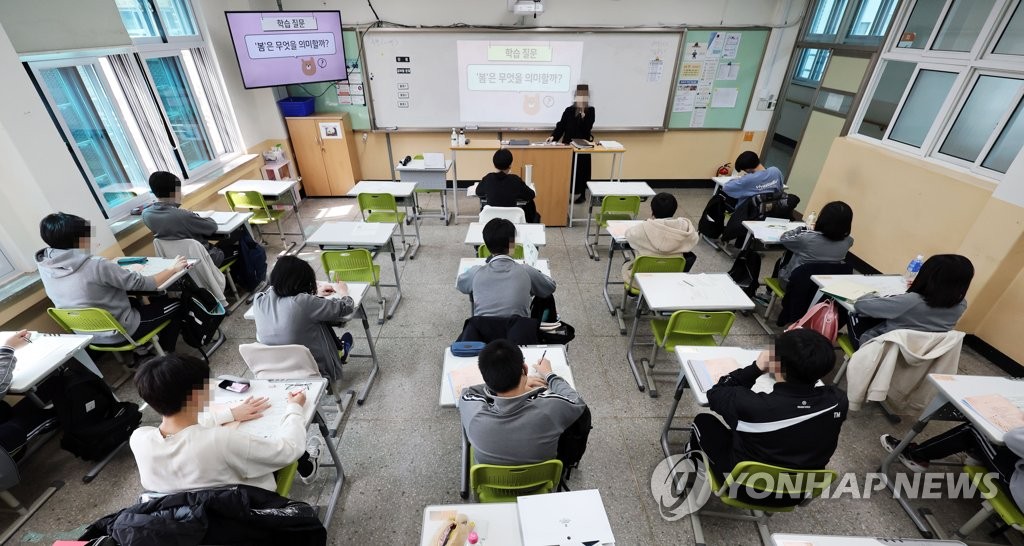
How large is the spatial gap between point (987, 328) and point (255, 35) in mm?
7801

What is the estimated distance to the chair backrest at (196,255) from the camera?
3.38 meters

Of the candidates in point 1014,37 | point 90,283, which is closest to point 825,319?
point 1014,37

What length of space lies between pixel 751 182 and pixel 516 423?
4106 millimetres

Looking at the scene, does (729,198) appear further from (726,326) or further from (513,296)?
(513,296)

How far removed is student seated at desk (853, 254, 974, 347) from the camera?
Result: 224 cm

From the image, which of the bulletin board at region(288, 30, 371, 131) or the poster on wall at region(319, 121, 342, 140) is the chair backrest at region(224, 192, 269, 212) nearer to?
the poster on wall at region(319, 121, 342, 140)

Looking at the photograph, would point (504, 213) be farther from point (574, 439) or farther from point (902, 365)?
point (902, 365)

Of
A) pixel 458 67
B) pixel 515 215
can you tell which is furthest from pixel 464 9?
pixel 515 215

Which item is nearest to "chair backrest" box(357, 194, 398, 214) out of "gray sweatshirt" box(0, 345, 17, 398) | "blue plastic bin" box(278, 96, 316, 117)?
"blue plastic bin" box(278, 96, 316, 117)

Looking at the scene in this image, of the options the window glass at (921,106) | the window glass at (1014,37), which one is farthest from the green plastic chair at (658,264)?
the window glass at (1014,37)

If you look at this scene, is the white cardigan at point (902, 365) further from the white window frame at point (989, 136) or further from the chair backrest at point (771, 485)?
the white window frame at point (989, 136)

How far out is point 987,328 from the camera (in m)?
3.31

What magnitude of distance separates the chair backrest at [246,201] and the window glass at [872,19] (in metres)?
6.96

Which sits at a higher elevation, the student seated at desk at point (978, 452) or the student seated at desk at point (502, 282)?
the student seated at desk at point (502, 282)
